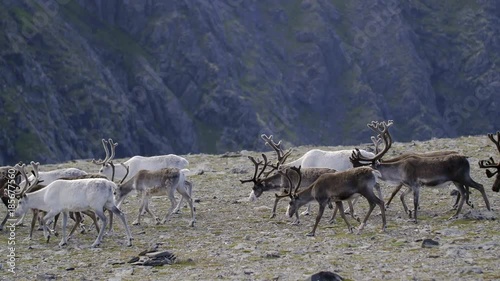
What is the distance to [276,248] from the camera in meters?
16.0

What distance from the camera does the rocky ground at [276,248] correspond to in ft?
44.7

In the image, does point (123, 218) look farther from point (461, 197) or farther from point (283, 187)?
point (461, 197)

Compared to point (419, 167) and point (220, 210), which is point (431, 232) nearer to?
point (419, 167)

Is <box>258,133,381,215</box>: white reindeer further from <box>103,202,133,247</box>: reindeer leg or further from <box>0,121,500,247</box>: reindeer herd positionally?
<box>103,202,133,247</box>: reindeer leg

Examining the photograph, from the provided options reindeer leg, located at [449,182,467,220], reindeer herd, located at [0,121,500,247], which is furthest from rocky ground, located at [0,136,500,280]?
reindeer herd, located at [0,121,500,247]

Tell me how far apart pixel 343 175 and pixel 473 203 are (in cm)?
472

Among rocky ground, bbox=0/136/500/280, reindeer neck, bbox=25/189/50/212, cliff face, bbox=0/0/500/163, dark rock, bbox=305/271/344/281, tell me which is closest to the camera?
dark rock, bbox=305/271/344/281

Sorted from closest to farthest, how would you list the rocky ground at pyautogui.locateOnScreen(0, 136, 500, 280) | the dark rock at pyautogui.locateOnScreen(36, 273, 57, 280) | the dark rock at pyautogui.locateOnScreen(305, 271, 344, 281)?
the dark rock at pyautogui.locateOnScreen(305, 271, 344, 281) → the rocky ground at pyautogui.locateOnScreen(0, 136, 500, 280) → the dark rock at pyautogui.locateOnScreen(36, 273, 57, 280)

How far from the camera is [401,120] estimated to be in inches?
7790

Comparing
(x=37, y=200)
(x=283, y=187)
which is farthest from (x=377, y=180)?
(x=37, y=200)

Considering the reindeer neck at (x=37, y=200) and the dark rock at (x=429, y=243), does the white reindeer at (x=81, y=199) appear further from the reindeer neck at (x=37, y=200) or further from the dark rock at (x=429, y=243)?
the dark rock at (x=429, y=243)

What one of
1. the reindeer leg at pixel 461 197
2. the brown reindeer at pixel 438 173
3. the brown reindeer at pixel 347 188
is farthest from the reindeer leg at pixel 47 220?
the reindeer leg at pixel 461 197

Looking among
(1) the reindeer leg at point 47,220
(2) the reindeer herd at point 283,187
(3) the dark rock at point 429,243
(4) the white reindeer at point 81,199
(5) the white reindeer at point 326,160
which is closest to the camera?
(3) the dark rock at point 429,243

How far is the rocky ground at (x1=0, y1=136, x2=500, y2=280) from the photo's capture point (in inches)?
536
